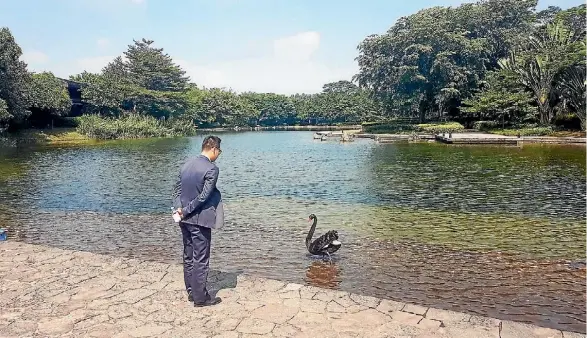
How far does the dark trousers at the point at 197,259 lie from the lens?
518cm

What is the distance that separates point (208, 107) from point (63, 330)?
8662 centimetres

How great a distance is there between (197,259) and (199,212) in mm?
538

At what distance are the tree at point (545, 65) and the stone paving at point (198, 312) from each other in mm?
44010

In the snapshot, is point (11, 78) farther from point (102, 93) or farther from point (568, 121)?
point (568, 121)

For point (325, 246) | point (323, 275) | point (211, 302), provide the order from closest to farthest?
1. point (211, 302)
2. point (323, 275)
3. point (325, 246)

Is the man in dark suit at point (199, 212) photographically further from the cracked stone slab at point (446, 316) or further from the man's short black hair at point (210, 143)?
the cracked stone slab at point (446, 316)

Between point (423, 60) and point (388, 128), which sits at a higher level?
point (423, 60)

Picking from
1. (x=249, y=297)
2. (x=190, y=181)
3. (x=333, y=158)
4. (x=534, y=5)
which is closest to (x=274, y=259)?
(x=249, y=297)

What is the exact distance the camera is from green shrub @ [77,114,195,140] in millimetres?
56906

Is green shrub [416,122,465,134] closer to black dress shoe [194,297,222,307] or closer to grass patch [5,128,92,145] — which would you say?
grass patch [5,128,92,145]

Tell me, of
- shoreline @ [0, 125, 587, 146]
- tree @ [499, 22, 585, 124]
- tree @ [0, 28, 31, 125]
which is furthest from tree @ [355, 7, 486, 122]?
tree @ [0, 28, 31, 125]

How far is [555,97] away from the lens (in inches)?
1786

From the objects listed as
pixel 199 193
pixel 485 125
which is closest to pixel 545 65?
pixel 485 125

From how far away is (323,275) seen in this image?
26.2 feet
